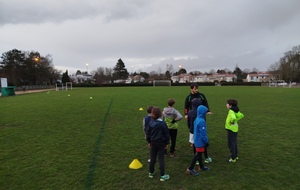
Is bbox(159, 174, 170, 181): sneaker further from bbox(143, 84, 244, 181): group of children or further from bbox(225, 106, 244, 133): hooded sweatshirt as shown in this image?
bbox(225, 106, 244, 133): hooded sweatshirt

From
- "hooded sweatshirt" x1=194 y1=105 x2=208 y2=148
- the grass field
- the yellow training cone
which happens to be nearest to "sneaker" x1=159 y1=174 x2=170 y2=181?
the grass field

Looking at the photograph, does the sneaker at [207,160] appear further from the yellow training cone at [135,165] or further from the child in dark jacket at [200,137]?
the yellow training cone at [135,165]

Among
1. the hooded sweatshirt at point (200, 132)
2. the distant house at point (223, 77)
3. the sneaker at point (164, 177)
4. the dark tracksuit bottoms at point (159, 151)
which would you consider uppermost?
the distant house at point (223, 77)

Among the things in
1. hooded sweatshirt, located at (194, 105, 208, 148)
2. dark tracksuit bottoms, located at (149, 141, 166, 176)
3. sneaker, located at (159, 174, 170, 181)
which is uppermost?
hooded sweatshirt, located at (194, 105, 208, 148)

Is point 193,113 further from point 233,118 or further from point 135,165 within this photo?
point 135,165

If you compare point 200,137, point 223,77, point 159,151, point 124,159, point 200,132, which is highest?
point 223,77

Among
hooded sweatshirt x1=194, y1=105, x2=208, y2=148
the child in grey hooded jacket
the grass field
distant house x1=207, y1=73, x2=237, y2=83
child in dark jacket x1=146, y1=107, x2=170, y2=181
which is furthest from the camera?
distant house x1=207, y1=73, x2=237, y2=83

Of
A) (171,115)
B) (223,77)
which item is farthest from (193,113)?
(223,77)

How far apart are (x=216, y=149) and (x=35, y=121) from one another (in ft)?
29.5

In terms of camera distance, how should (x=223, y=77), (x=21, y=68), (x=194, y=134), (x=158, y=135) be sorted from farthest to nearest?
(x=223, y=77), (x=21, y=68), (x=194, y=134), (x=158, y=135)

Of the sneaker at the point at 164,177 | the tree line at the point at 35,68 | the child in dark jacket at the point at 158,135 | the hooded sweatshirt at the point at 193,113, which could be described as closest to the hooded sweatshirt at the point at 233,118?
the hooded sweatshirt at the point at 193,113

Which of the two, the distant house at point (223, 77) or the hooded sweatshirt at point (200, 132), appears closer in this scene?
the hooded sweatshirt at point (200, 132)

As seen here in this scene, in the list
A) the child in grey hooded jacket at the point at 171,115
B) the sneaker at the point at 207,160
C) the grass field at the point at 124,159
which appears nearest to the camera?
the grass field at the point at 124,159

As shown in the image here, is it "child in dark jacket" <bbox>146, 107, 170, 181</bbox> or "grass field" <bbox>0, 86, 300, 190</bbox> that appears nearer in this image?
"grass field" <bbox>0, 86, 300, 190</bbox>
